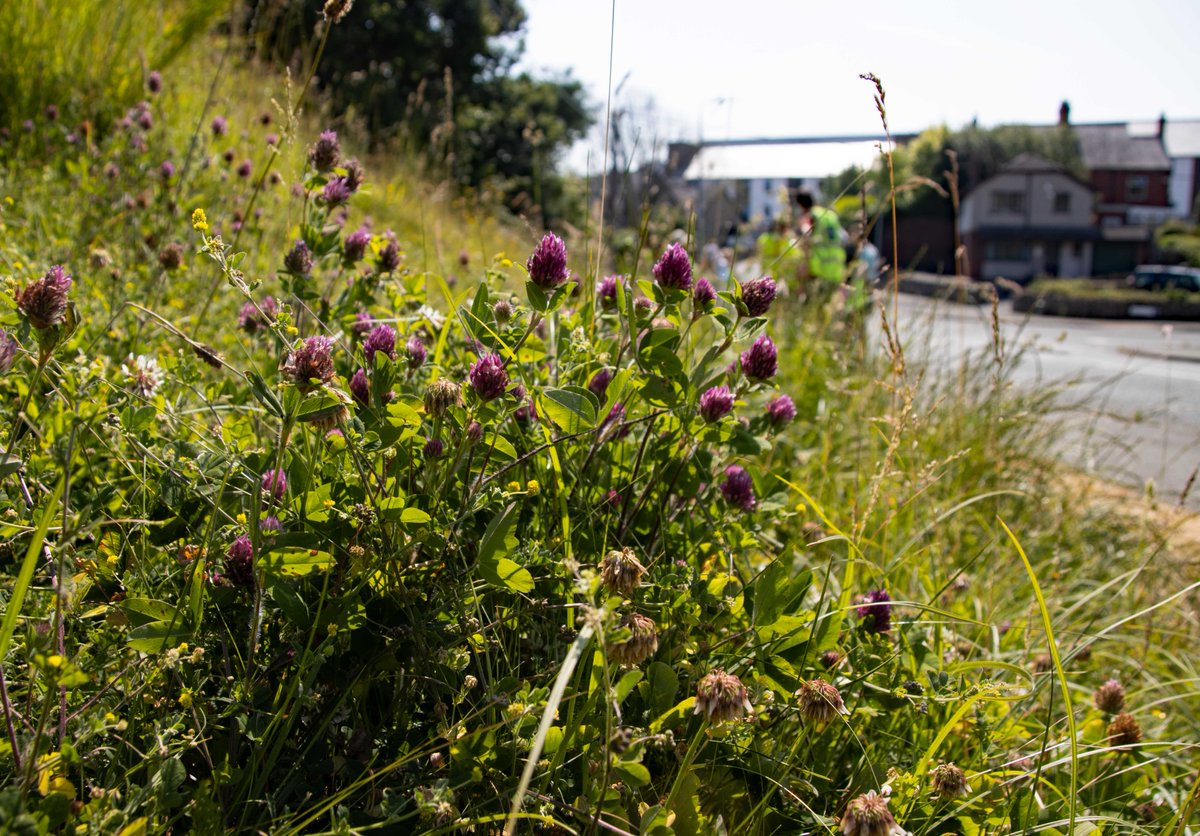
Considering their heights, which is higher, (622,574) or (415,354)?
(415,354)

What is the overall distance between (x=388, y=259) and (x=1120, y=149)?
68320mm

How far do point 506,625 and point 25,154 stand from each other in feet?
11.5

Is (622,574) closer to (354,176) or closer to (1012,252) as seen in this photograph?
(354,176)

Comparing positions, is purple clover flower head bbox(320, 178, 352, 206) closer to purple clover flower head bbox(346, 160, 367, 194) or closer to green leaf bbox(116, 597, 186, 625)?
purple clover flower head bbox(346, 160, 367, 194)

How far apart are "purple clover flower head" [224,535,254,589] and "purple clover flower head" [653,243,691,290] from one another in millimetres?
664

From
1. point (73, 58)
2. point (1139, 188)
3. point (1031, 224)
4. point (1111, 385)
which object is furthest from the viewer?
point (1139, 188)

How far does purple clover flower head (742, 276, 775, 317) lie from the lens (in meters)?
1.29

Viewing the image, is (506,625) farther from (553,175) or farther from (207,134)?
(553,175)

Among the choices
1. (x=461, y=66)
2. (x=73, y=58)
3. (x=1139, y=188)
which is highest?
(x=1139, y=188)

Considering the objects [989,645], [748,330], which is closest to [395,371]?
[748,330]

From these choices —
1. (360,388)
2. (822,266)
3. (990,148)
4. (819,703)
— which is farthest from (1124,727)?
(990,148)

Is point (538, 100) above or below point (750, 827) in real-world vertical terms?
above

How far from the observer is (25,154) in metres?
3.58

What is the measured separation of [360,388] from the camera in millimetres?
1289
